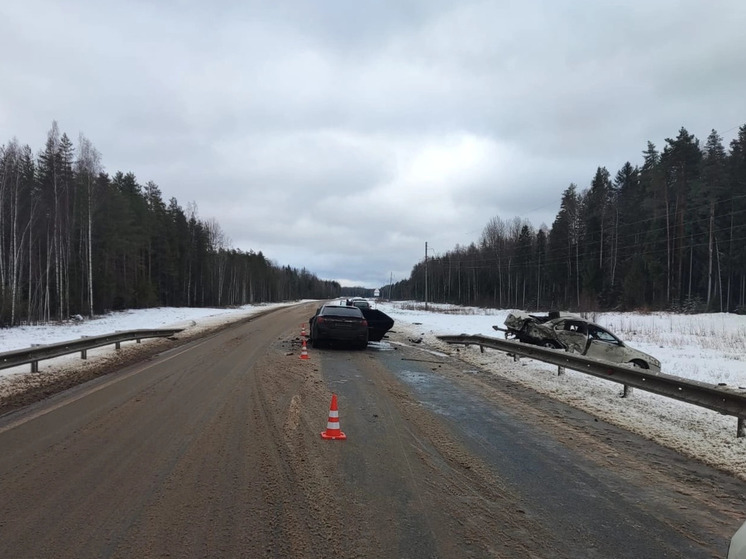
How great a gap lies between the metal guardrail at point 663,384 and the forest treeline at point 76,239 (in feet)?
108

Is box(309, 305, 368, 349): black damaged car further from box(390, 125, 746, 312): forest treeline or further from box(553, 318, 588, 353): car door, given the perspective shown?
box(390, 125, 746, 312): forest treeline

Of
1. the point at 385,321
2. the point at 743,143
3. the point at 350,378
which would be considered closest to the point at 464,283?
the point at 743,143

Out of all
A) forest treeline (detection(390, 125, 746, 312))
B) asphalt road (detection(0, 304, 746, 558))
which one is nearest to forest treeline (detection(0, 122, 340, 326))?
asphalt road (detection(0, 304, 746, 558))

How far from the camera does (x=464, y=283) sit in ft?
387

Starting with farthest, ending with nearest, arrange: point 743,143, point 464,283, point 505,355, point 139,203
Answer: point 464,283, point 139,203, point 743,143, point 505,355

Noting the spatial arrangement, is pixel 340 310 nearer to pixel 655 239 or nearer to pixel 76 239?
pixel 76 239

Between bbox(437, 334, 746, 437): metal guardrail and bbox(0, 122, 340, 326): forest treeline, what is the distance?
→ 32772 millimetres

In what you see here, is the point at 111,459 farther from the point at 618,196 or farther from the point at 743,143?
the point at 618,196

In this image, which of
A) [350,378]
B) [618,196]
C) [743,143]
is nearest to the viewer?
[350,378]

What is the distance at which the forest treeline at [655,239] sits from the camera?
161 feet

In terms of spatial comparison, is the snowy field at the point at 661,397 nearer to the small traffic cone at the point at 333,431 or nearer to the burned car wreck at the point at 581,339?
the burned car wreck at the point at 581,339

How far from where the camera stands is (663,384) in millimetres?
7887

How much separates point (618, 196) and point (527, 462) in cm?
7225

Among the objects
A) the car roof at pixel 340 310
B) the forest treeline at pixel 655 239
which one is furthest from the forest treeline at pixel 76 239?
the forest treeline at pixel 655 239
